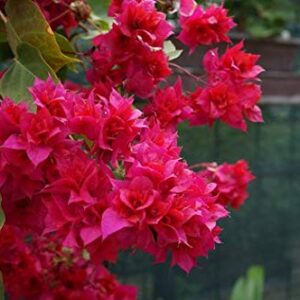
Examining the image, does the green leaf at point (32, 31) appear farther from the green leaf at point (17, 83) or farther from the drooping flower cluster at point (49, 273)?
the drooping flower cluster at point (49, 273)

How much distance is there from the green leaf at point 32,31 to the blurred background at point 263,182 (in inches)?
42.6

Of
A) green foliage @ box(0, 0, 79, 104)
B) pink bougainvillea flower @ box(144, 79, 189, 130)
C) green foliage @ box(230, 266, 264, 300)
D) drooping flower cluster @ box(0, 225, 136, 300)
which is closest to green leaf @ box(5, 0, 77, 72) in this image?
green foliage @ box(0, 0, 79, 104)


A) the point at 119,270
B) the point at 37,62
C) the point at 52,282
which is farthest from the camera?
the point at 119,270

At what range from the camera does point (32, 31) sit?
2.58ft

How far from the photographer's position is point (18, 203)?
0.69 meters

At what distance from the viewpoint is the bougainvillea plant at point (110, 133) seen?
23.2 inches

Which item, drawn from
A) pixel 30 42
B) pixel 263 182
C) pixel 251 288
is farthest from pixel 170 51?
pixel 263 182

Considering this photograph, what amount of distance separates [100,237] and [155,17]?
26cm

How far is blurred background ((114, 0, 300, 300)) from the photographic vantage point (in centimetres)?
195

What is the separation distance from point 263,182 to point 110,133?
159 centimetres

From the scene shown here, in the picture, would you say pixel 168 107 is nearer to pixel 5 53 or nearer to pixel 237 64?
pixel 237 64

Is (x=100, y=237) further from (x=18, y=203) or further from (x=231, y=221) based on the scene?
(x=231, y=221)

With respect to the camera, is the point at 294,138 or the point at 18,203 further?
the point at 294,138

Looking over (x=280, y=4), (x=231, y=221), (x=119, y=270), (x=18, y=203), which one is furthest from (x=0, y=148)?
(x=280, y=4)
